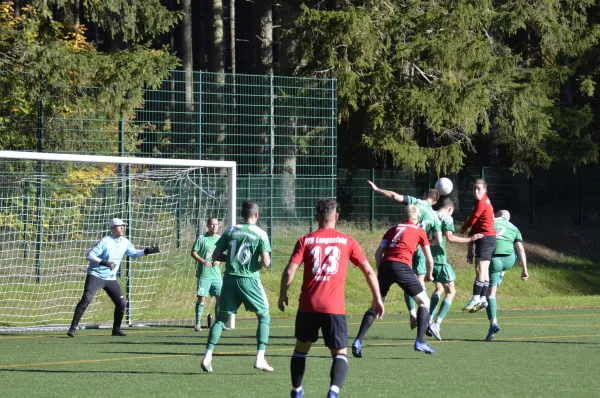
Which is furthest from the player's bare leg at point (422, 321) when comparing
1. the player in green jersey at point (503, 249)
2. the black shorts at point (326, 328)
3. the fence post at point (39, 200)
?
the fence post at point (39, 200)

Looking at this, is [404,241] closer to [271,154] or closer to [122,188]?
[122,188]

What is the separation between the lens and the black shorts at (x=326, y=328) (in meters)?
9.98

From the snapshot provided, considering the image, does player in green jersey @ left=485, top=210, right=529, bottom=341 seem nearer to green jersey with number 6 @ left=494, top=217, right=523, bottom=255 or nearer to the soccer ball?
green jersey with number 6 @ left=494, top=217, right=523, bottom=255

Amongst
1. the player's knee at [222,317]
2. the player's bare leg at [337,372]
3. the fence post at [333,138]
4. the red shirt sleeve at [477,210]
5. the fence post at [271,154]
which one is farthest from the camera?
the fence post at [333,138]

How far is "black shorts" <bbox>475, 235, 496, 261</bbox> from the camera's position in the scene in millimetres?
17250

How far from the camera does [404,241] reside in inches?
571

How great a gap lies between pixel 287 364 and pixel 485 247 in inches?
188

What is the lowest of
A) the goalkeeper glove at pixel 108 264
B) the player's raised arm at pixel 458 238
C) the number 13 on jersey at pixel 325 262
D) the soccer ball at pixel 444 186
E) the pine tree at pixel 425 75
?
the goalkeeper glove at pixel 108 264

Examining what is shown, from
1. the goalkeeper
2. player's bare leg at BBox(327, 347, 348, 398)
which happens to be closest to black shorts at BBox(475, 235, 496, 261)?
the goalkeeper

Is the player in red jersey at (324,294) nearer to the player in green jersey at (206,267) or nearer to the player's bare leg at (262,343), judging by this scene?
the player's bare leg at (262,343)

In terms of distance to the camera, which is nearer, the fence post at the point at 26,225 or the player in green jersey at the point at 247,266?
the player in green jersey at the point at 247,266

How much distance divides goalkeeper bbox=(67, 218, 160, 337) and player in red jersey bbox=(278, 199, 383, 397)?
8.35 m

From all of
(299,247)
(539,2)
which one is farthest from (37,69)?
(539,2)

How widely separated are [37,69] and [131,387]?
43.6 feet
